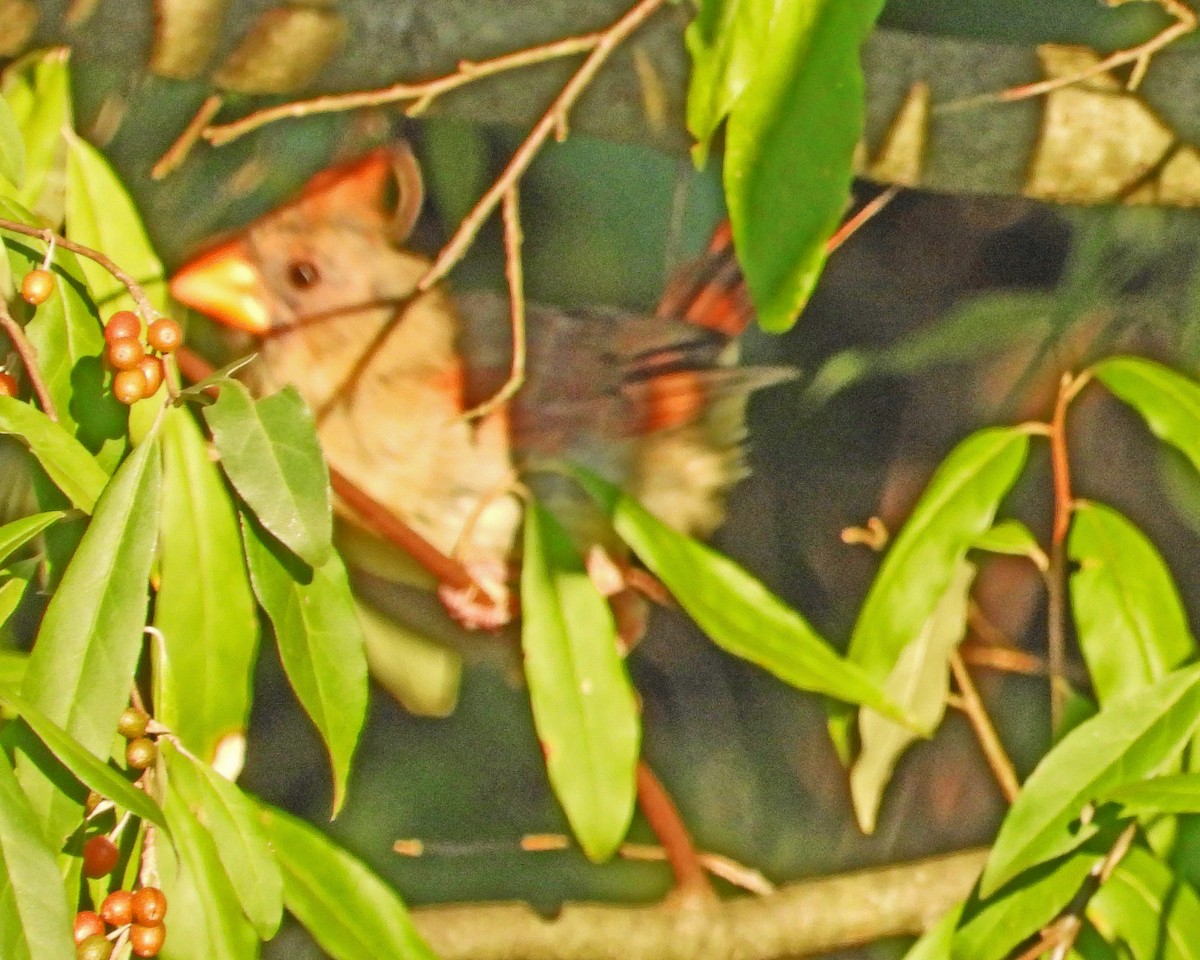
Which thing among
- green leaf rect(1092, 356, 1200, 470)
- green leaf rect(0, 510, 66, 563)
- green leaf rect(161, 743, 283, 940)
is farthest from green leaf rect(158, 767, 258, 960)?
green leaf rect(1092, 356, 1200, 470)

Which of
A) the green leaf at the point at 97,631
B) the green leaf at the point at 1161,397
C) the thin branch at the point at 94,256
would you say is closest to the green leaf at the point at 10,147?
the thin branch at the point at 94,256

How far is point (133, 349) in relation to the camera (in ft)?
1.71

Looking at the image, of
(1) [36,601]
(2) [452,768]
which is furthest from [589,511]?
(1) [36,601]

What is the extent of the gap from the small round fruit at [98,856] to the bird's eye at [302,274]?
0.86 ft

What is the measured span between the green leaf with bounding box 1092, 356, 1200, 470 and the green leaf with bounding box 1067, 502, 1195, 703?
0.05 meters

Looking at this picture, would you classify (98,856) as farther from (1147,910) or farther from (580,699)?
(1147,910)

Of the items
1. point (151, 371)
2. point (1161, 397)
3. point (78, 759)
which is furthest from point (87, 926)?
point (1161, 397)

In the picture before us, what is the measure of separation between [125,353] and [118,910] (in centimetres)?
22

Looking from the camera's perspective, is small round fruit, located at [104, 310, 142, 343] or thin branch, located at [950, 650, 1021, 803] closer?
small round fruit, located at [104, 310, 142, 343]

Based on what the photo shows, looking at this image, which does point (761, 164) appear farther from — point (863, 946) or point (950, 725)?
point (863, 946)

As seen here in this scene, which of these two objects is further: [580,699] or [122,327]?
[580,699]

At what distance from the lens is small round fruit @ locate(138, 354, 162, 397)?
0.53 m

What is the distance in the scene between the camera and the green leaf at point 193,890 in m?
0.52

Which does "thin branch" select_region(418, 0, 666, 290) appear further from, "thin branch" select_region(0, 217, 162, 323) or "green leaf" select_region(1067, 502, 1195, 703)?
"green leaf" select_region(1067, 502, 1195, 703)
